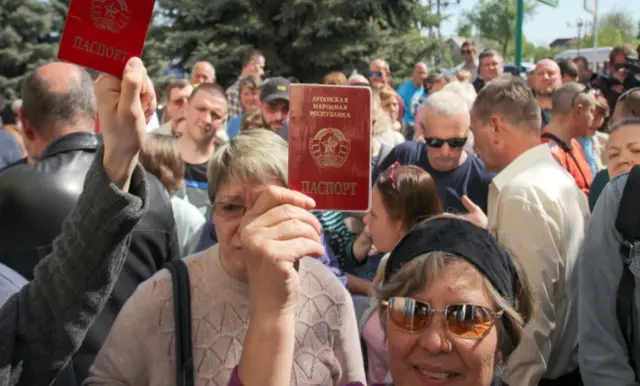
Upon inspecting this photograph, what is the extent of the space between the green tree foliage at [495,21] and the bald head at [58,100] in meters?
61.3

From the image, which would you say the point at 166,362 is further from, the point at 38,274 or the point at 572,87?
the point at 572,87

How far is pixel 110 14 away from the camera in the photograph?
1.45m

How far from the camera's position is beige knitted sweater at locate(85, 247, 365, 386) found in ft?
7.20

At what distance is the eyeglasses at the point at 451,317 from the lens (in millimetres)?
1865

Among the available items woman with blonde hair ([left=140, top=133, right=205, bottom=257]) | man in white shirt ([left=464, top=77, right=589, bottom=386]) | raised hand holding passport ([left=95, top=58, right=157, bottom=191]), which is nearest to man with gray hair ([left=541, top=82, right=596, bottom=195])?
man in white shirt ([left=464, top=77, right=589, bottom=386])

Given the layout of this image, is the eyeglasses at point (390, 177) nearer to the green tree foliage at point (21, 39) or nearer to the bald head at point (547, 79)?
the bald head at point (547, 79)

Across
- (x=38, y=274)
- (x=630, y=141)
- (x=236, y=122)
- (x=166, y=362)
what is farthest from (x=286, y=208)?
(x=236, y=122)

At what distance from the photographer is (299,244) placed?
1441mm

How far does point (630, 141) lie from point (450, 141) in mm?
1126

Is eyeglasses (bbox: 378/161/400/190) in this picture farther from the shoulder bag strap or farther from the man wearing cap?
the man wearing cap

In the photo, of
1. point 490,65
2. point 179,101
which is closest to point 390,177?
point 179,101

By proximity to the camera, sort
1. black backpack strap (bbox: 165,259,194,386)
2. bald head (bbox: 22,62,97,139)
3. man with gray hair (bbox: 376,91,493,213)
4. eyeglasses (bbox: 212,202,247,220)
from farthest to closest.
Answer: man with gray hair (bbox: 376,91,493,213), bald head (bbox: 22,62,97,139), eyeglasses (bbox: 212,202,247,220), black backpack strap (bbox: 165,259,194,386)

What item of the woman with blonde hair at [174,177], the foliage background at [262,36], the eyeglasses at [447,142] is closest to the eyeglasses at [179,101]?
the woman with blonde hair at [174,177]

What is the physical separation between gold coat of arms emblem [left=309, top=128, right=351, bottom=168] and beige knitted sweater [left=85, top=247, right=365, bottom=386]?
29.8 inches
